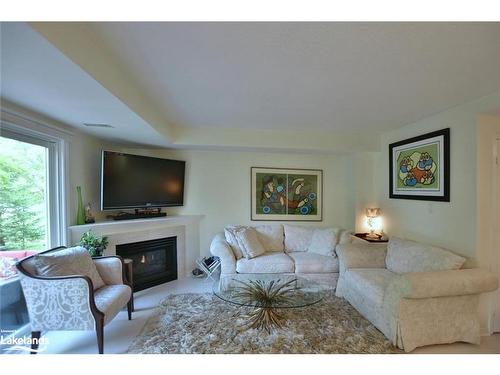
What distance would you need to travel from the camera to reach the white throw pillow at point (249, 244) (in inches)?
128

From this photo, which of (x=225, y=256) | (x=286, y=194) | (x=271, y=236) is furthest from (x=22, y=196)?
(x=286, y=194)

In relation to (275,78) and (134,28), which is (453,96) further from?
(134,28)

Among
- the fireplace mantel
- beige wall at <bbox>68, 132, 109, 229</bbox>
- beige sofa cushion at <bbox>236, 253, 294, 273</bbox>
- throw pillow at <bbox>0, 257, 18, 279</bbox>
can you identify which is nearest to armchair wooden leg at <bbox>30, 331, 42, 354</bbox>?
throw pillow at <bbox>0, 257, 18, 279</bbox>

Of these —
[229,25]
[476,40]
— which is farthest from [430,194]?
[229,25]

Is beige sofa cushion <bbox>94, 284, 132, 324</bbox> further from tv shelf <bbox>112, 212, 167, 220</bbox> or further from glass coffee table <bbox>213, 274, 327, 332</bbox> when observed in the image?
tv shelf <bbox>112, 212, 167, 220</bbox>

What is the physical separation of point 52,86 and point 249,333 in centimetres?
252

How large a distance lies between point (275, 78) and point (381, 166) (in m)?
2.67

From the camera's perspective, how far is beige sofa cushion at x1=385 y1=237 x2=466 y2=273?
85.6 inches

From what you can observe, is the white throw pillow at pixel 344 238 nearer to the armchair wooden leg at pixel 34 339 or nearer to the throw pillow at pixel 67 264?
the throw pillow at pixel 67 264

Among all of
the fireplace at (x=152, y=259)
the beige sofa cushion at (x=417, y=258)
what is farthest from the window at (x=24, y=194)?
the beige sofa cushion at (x=417, y=258)

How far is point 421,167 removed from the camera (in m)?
2.81

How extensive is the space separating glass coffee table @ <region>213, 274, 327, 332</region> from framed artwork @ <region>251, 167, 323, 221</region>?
5.08 feet
